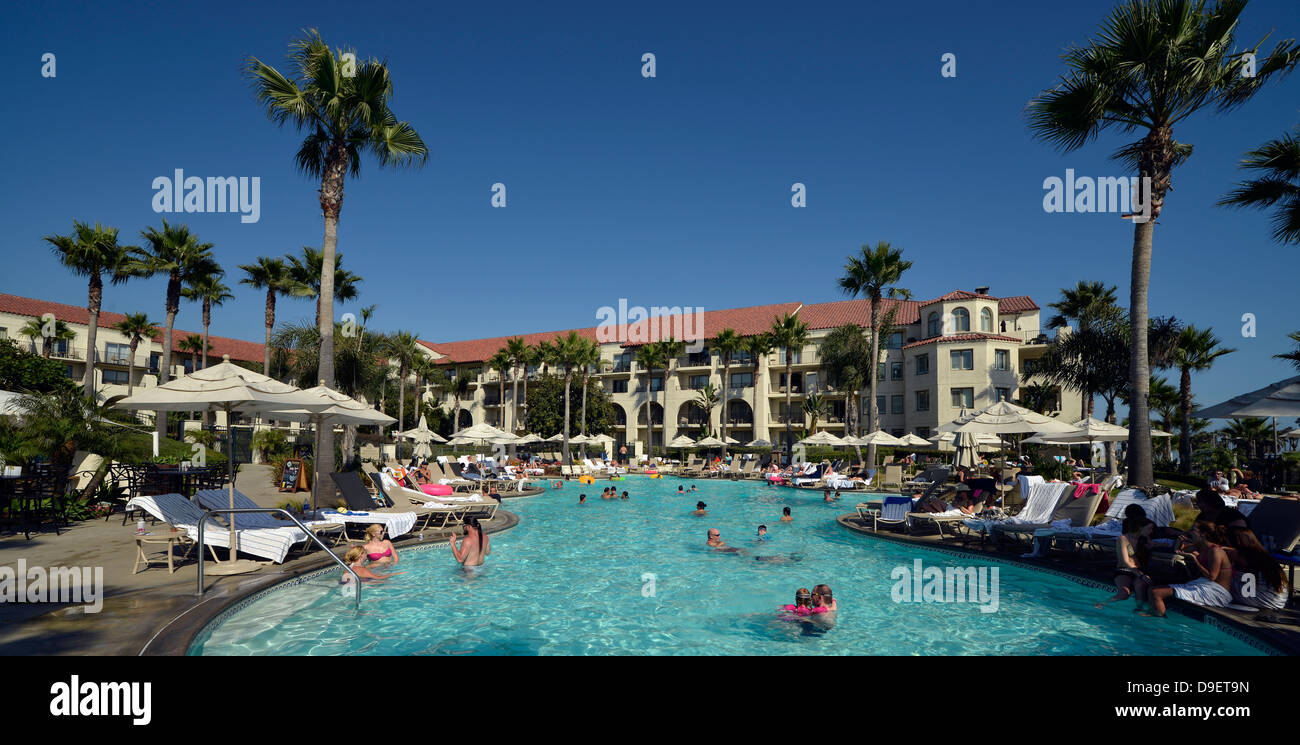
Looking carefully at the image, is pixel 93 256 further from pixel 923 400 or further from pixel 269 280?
pixel 923 400

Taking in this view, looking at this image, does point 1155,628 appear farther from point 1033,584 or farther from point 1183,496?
point 1183,496

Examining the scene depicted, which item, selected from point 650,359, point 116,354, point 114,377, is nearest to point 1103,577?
point 650,359

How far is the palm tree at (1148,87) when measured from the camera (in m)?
13.3

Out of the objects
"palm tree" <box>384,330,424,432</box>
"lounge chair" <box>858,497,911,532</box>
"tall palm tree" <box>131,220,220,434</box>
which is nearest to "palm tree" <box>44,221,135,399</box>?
"tall palm tree" <box>131,220,220,434</box>

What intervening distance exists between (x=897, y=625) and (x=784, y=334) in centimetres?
4015

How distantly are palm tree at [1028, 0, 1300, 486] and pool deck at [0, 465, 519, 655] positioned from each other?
16.6 meters

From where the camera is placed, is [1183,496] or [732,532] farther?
[732,532]

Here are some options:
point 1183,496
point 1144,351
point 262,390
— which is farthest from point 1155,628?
point 262,390

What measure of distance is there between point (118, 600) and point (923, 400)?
146ft

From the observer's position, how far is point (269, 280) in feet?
110

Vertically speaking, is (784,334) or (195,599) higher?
(784,334)

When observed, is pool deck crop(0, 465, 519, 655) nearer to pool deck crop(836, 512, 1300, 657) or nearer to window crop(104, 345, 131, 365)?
pool deck crop(836, 512, 1300, 657)

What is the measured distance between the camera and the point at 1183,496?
12.3m
